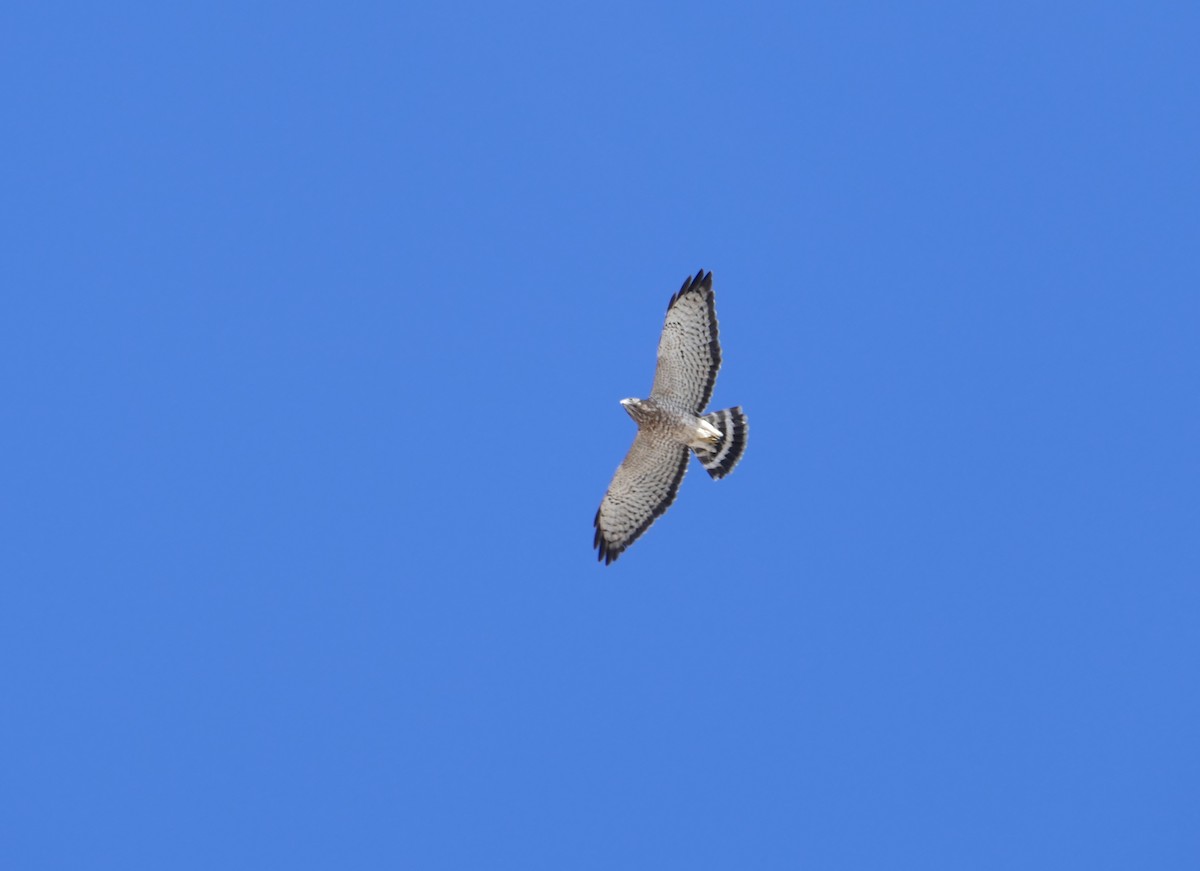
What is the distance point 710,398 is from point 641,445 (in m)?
0.77

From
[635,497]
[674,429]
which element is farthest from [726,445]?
[635,497]

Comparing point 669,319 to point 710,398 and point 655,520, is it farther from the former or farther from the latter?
point 655,520

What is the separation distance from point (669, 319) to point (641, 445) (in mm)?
1206

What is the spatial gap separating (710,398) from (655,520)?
4.50 feet

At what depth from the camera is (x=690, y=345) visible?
51.6ft

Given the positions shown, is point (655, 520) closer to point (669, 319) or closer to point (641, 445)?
point (641, 445)

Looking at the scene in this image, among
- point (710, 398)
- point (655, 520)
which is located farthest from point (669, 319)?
point (655, 520)

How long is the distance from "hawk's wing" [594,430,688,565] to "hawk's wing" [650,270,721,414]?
70 centimetres

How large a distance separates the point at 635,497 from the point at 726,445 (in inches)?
39.9

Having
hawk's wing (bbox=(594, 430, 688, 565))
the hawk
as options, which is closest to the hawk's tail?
the hawk

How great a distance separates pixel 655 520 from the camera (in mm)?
16594

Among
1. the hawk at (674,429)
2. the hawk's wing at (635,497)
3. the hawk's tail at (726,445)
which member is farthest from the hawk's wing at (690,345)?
the hawk's wing at (635,497)

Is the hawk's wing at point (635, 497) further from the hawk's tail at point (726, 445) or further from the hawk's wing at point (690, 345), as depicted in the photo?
the hawk's wing at point (690, 345)

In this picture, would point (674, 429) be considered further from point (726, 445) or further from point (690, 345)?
point (690, 345)
